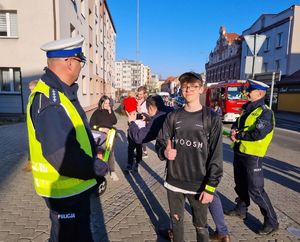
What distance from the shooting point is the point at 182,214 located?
8.18 feet

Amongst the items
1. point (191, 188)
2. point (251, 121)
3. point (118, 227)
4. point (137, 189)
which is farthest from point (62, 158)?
point (137, 189)

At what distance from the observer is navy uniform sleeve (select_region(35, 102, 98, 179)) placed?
1612 mm

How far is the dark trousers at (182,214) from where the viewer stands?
2379mm

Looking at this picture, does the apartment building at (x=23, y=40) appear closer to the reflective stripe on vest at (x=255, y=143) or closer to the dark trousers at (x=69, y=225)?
the reflective stripe on vest at (x=255, y=143)

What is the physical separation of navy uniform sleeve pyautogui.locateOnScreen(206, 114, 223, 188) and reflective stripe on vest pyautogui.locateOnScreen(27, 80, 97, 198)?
1.12m

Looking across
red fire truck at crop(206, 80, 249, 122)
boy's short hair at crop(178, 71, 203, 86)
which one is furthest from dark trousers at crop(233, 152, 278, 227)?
red fire truck at crop(206, 80, 249, 122)

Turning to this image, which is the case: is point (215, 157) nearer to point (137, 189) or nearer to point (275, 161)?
point (137, 189)

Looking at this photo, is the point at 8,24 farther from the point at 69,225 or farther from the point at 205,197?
the point at 205,197

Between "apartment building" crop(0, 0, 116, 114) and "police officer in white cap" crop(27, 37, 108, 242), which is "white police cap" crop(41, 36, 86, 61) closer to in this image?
"police officer in white cap" crop(27, 37, 108, 242)

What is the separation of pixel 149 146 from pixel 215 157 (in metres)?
→ 6.72

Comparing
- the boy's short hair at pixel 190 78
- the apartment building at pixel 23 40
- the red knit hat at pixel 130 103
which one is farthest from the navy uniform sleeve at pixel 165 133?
the apartment building at pixel 23 40

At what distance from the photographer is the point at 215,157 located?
230 centimetres

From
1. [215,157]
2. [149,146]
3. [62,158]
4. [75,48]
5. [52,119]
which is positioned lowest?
[149,146]

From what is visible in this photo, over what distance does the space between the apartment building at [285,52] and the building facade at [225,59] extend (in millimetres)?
12444
